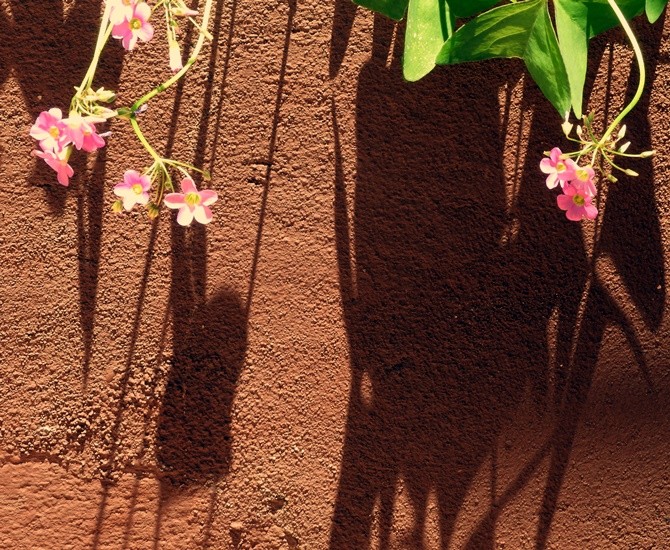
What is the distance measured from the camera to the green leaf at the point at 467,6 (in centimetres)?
140

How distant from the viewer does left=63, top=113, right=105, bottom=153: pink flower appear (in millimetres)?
1144

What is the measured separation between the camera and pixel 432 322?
1.68m

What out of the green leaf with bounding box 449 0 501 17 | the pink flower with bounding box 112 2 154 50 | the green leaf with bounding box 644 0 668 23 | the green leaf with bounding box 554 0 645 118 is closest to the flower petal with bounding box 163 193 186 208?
the pink flower with bounding box 112 2 154 50

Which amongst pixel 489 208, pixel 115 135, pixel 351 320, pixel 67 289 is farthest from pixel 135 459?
pixel 489 208

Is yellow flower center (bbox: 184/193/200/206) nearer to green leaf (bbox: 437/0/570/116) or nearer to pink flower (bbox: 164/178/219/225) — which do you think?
pink flower (bbox: 164/178/219/225)

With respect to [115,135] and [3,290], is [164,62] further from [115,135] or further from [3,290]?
[3,290]

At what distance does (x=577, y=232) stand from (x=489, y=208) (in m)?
0.21

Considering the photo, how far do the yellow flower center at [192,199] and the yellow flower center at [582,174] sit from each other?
0.68 meters

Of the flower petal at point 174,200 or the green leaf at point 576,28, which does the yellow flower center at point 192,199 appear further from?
the green leaf at point 576,28

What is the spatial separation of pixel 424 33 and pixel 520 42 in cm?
19

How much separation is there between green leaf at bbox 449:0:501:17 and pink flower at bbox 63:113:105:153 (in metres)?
0.73

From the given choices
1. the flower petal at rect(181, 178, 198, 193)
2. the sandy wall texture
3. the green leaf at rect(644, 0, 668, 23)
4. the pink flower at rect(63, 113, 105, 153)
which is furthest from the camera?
the sandy wall texture

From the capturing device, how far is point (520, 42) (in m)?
1.36

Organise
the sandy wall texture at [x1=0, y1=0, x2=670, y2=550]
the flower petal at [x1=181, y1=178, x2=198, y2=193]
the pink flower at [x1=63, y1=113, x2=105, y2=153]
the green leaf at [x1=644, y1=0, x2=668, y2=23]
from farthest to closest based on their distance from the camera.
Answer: the sandy wall texture at [x1=0, y1=0, x2=670, y2=550]
the green leaf at [x1=644, y1=0, x2=668, y2=23]
the flower petal at [x1=181, y1=178, x2=198, y2=193]
the pink flower at [x1=63, y1=113, x2=105, y2=153]
